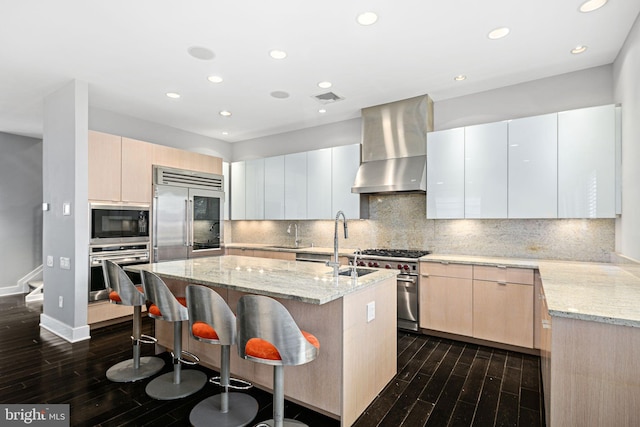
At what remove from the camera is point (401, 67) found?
344 cm

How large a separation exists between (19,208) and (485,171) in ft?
26.8

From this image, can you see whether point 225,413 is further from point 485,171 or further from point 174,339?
point 485,171

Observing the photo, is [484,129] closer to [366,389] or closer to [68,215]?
[366,389]

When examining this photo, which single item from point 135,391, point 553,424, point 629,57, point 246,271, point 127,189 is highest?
point 629,57

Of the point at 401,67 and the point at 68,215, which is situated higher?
the point at 401,67

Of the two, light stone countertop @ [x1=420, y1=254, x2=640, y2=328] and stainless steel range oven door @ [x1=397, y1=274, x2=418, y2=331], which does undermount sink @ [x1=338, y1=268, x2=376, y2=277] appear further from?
stainless steel range oven door @ [x1=397, y1=274, x2=418, y2=331]

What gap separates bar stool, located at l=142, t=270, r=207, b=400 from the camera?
7.91 ft

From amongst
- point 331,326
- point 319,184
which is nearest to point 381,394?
point 331,326

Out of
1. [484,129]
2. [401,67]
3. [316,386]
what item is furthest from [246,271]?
[484,129]

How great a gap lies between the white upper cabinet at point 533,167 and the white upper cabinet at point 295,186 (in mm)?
2922

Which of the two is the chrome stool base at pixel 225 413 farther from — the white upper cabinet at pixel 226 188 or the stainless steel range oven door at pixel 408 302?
the white upper cabinet at pixel 226 188

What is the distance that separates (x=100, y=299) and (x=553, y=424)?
467 cm

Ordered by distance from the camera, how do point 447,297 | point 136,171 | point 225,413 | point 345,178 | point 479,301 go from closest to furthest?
point 225,413
point 479,301
point 447,297
point 136,171
point 345,178

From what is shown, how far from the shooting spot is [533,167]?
3480mm
